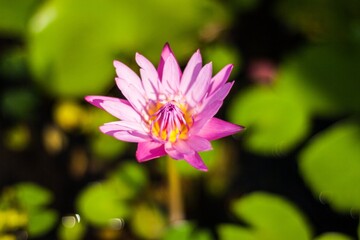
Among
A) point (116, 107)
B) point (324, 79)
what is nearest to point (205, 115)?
point (116, 107)

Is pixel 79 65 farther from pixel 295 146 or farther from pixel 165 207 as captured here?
pixel 295 146

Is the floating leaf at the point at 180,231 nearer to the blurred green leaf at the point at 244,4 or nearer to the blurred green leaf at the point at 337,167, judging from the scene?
the blurred green leaf at the point at 337,167

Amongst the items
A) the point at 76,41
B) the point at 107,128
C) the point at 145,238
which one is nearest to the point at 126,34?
the point at 76,41

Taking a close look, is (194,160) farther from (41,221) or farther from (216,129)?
(41,221)

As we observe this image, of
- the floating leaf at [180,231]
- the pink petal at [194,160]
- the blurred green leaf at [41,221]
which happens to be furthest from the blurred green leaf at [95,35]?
the pink petal at [194,160]

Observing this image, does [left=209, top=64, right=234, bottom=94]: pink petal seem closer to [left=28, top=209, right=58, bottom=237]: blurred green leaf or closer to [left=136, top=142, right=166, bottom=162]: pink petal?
[left=136, top=142, right=166, bottom=162]: pink petal

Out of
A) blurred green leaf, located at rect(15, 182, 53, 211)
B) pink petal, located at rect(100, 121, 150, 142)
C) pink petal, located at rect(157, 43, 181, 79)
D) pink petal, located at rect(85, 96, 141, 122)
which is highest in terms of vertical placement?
pink petal, located at rect(157, 43, 181, 79)

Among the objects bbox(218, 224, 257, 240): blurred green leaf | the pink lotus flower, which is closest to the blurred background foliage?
bbox(218, 224, 257, 240): blurred green leaf
